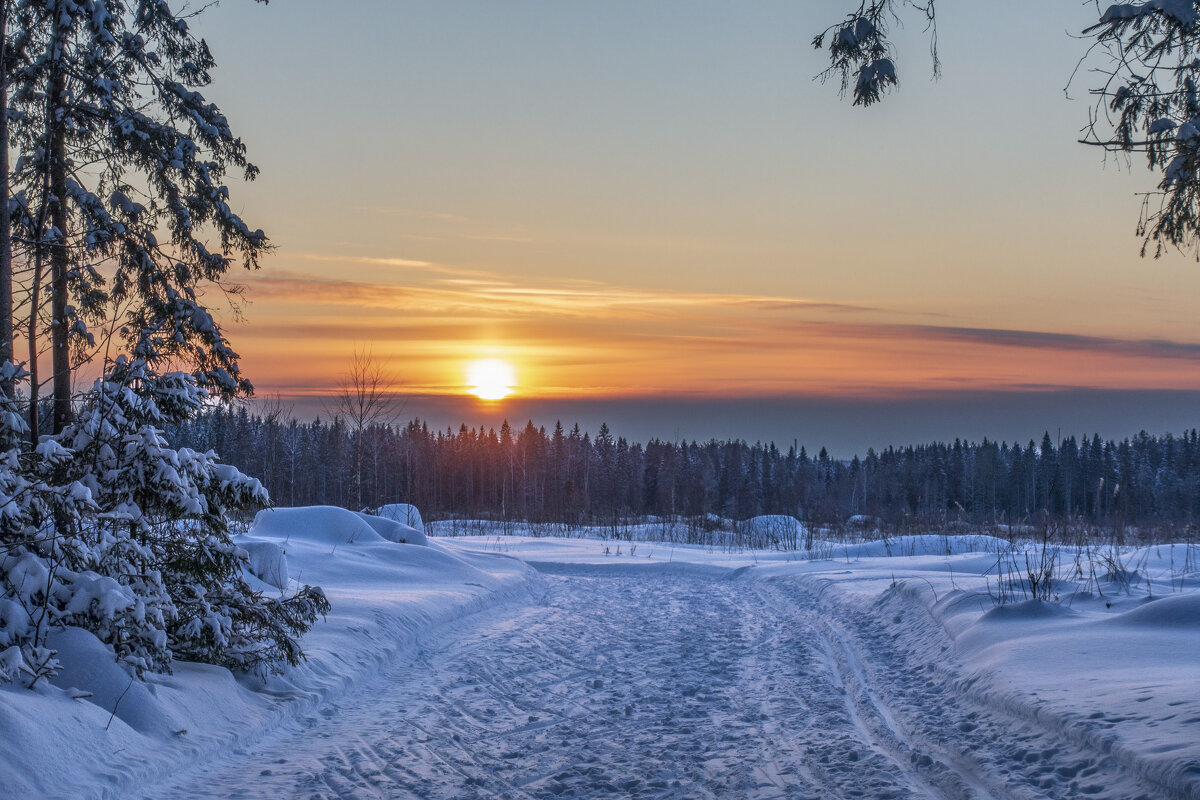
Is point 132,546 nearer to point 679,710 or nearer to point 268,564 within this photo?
point 679,710

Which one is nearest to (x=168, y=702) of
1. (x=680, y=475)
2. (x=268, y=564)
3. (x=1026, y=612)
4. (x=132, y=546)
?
(x=132, y=546)

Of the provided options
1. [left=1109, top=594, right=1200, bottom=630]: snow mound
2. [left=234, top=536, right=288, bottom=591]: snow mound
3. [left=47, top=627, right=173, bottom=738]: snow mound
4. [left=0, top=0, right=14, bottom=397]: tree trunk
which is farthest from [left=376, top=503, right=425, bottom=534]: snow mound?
[left=1109, top=594, right=1200, bottom=630]: snow mound

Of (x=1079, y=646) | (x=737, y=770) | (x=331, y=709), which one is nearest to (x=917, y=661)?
(x=1079, y=646)

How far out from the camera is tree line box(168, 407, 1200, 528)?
285 feet

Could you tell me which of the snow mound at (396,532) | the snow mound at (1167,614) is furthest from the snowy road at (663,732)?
the snow mound at (396,532)

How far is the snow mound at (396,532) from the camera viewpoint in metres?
18.6

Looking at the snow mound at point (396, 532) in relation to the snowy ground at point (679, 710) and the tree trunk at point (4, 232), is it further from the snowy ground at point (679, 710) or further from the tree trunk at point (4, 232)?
the tree trunk at point (4, 232)

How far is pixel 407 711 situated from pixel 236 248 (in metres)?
9.21

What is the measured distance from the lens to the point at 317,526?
1756 cm

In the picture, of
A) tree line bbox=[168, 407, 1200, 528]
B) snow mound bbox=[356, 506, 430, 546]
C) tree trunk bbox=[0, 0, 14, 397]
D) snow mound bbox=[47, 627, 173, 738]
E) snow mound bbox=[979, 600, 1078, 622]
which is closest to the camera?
snow mound bbox=[47, 627, 173, 738]

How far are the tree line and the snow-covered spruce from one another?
239ft

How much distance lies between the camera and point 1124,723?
4.98 metres

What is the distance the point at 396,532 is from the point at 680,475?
84906mm

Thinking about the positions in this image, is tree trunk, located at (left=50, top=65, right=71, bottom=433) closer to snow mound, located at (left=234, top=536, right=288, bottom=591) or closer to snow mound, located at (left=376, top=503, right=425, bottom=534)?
snow mound, located at (left=234, top=536, right=288, bottom=591)
